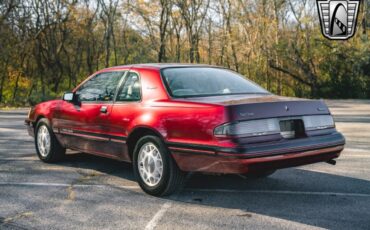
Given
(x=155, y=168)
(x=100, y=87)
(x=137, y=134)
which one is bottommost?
(x=155, y=168)

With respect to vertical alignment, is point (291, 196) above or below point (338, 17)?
below

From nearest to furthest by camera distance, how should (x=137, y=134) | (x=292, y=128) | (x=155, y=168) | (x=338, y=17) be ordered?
(x=292, y=128), (x=155, y=168), (x=137, y=134), (x=338, y=17)

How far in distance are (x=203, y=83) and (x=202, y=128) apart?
40.9 inches

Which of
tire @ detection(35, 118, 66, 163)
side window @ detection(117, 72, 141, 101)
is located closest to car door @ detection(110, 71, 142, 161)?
side window @ detection(117, 72, 141, 101)

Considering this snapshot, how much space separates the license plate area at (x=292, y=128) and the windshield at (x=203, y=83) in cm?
88

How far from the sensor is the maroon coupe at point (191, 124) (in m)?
4.29

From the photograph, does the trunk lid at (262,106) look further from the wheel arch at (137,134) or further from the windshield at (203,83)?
the wheel arch at (137,134)

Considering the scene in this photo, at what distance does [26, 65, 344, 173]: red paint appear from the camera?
4270 mm

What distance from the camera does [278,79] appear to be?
34.4m

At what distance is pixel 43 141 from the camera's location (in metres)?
7.20

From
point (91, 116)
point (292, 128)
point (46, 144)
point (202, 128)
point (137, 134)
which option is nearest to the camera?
point (202, 128)

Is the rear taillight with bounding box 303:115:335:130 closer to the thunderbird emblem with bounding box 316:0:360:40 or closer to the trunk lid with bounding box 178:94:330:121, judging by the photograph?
the trunk lid with bounding box 178:94:330:121

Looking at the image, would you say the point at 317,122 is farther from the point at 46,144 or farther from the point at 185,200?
the point at 46,144

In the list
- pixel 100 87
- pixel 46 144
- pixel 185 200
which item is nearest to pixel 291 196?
pixel 185 200
